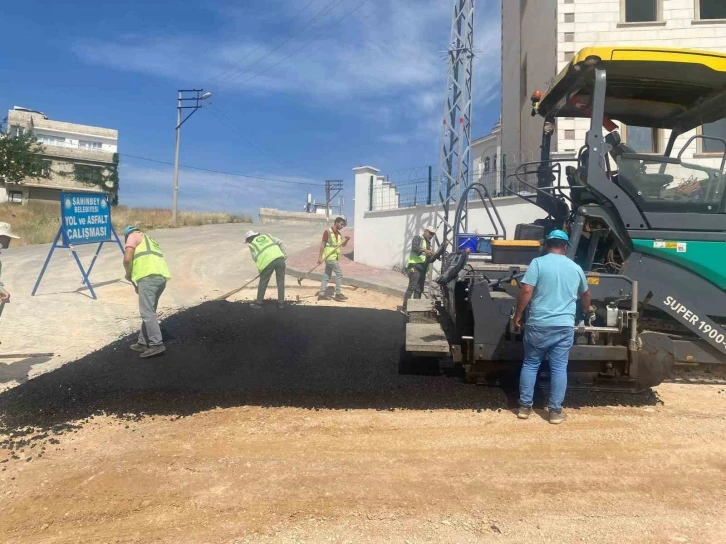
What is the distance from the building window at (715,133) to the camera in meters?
4.69

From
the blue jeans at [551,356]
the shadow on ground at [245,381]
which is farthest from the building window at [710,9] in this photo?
Answer: the blue jeans at [551,356]

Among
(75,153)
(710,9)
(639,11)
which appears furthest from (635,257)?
(75,153)

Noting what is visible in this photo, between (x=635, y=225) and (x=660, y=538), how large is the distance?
2.58m

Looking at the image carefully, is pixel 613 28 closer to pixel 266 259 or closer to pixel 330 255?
pixel 330 255

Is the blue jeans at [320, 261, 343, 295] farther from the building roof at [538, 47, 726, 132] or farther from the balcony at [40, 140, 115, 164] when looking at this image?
the balcony at [40, 140, 115, 164]

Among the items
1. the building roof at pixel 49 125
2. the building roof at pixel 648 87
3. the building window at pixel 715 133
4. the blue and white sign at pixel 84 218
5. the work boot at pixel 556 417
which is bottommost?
the work boot at pixel 556 417

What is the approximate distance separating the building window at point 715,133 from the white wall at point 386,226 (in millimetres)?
5765

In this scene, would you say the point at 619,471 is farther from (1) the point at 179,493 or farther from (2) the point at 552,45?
(2) the point at 552,45

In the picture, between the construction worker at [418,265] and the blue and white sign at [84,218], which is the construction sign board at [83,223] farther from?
the construction worker at [418,265]

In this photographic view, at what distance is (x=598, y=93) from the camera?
4.34 meters

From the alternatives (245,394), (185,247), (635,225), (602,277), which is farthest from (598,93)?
(185,247)

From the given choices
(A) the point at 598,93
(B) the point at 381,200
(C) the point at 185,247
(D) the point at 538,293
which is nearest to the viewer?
(D) the point at 538,293

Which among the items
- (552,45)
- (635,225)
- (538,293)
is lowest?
(538,293)

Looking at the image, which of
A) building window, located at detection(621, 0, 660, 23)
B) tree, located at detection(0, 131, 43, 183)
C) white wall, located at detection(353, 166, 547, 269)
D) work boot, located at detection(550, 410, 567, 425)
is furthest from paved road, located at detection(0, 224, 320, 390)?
tree, located at detection(0, 131, 43, 183)
